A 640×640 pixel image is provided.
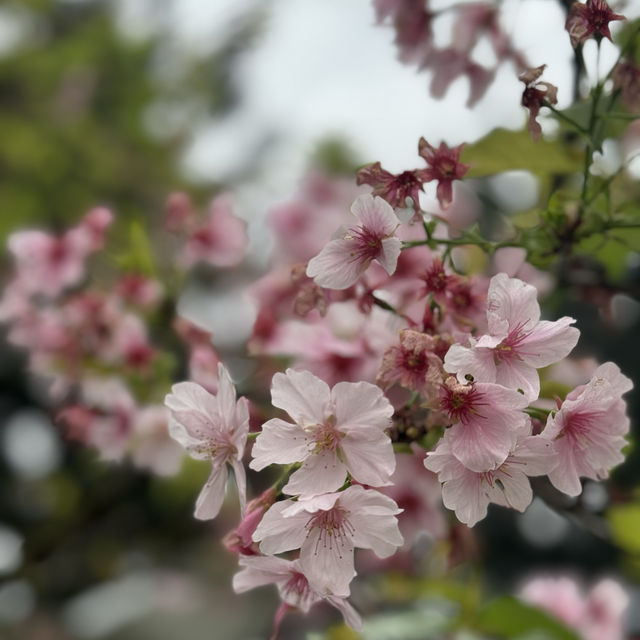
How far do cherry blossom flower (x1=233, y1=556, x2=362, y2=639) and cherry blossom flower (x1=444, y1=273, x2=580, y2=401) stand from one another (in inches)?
5.9

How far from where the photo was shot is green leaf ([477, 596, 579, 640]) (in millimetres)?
696

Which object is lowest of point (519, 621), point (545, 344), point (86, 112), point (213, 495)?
point (86, 112)

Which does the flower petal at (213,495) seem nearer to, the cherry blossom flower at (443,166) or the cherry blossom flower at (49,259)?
the cherry blossom flower at (443,166)

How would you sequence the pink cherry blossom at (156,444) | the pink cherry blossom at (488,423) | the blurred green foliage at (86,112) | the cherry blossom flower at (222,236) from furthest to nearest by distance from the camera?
the blurred green foliage at (86,112), the cherry blossom flower at (222,236), the pink cherry blossom at (156,444), the pink cherry blossom at (488,423)

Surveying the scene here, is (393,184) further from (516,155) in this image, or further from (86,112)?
(86,112)

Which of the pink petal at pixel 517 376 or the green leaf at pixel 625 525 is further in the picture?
the green leaf at pixel 625 525

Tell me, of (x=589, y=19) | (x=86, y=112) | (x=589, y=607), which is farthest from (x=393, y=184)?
(x=86, y=112)

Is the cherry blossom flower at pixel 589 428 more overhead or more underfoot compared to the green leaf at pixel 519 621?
more overhead

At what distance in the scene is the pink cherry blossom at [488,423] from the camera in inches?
14.5

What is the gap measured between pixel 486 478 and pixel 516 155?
296 mm

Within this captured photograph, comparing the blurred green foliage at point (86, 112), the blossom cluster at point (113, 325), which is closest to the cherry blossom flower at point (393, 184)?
the blossom cluster at point (113, 325)

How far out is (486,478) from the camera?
1.28ft

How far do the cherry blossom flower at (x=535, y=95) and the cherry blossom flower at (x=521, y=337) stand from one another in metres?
0.10

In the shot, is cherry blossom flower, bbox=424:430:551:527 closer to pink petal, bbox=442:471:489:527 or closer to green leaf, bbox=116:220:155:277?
pink petal, bbox=442:471:489:527
